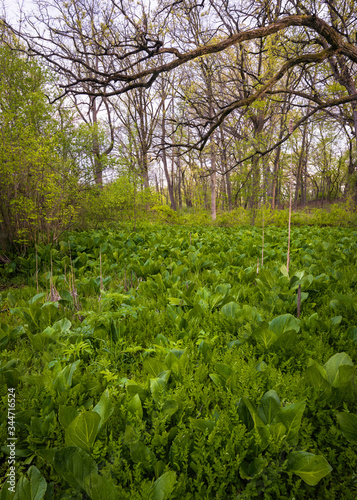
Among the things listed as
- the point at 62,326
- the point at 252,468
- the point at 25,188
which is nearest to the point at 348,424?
the point at 252,468

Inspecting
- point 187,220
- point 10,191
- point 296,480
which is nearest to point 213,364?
point 296,480

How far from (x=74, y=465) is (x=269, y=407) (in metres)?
0.82

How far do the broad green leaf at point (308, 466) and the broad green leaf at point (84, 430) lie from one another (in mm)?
783

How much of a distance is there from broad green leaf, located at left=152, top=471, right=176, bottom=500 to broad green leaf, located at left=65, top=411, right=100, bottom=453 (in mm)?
320

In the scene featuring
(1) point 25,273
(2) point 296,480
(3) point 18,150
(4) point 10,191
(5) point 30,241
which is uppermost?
(3) point 18,150

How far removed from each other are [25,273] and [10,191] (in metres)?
1.55

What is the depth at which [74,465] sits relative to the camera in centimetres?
100

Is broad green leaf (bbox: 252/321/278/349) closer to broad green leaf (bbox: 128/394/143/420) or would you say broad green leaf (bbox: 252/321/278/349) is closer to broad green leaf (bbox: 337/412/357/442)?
broad green leaf (bbox: 337/412/357/442)

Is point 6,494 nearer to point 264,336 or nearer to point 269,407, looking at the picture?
point 269,407

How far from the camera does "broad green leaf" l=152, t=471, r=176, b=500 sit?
0.90 m

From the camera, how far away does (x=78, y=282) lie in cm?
335

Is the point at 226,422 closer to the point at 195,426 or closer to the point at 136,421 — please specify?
the point at 195,426

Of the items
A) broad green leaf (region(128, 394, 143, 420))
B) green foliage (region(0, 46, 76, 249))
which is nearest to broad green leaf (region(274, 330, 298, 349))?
broad green leaf (region(128, 394, 143, 420))

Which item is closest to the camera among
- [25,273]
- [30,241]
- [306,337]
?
[306,337]
